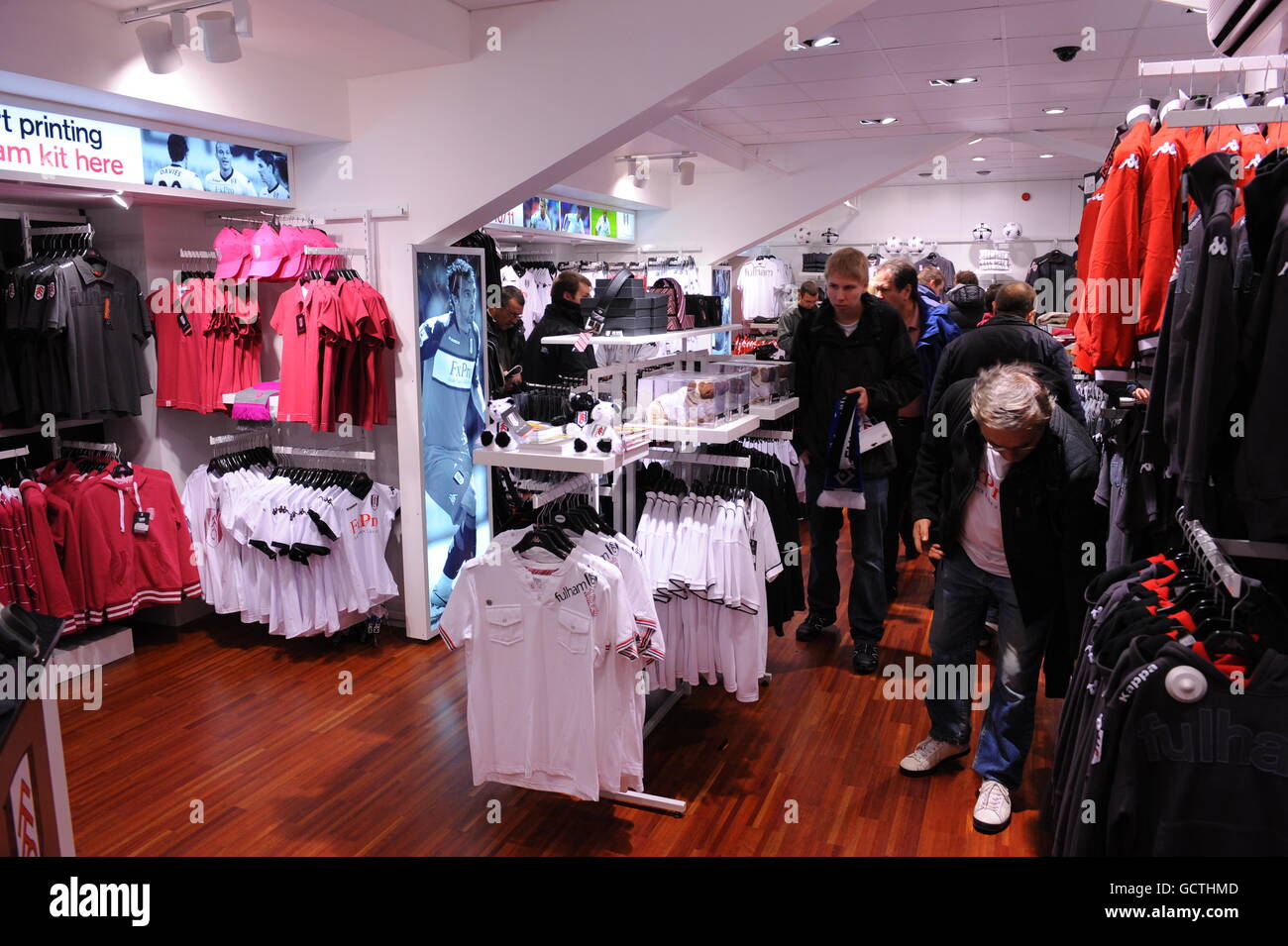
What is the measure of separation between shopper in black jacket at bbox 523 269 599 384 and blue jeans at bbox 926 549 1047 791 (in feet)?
9.38

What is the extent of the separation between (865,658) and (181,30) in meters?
3.96

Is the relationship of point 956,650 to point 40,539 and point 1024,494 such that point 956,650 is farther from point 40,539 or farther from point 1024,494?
point 40,539

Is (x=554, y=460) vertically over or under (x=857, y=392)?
under

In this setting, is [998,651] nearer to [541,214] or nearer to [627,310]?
[627,310]

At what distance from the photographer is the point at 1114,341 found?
295 centimetres

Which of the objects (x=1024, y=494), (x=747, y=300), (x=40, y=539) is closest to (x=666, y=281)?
(x=1024, y=494)

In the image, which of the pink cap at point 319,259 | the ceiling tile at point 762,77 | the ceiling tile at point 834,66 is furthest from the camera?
the ceiling tile at point 762,77

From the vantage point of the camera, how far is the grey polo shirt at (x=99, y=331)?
4.41m

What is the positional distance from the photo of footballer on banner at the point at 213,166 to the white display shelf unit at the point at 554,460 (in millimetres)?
2480

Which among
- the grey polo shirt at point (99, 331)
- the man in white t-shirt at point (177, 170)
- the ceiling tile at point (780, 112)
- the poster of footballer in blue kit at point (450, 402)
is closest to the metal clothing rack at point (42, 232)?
the grey polo shirt at point (99, 331)

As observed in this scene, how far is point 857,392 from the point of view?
13.8 feet

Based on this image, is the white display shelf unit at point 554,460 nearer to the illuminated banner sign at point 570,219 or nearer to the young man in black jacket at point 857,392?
the young man in black jacket at point 857,392

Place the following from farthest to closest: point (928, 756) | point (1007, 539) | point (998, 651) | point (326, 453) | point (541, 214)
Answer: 1. point (541, 214)
2. point (326, 453)
3. point (928, 756)
4. point (998, 651)
5. point (1007, 539)

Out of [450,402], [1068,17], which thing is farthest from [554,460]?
[1068,17]
